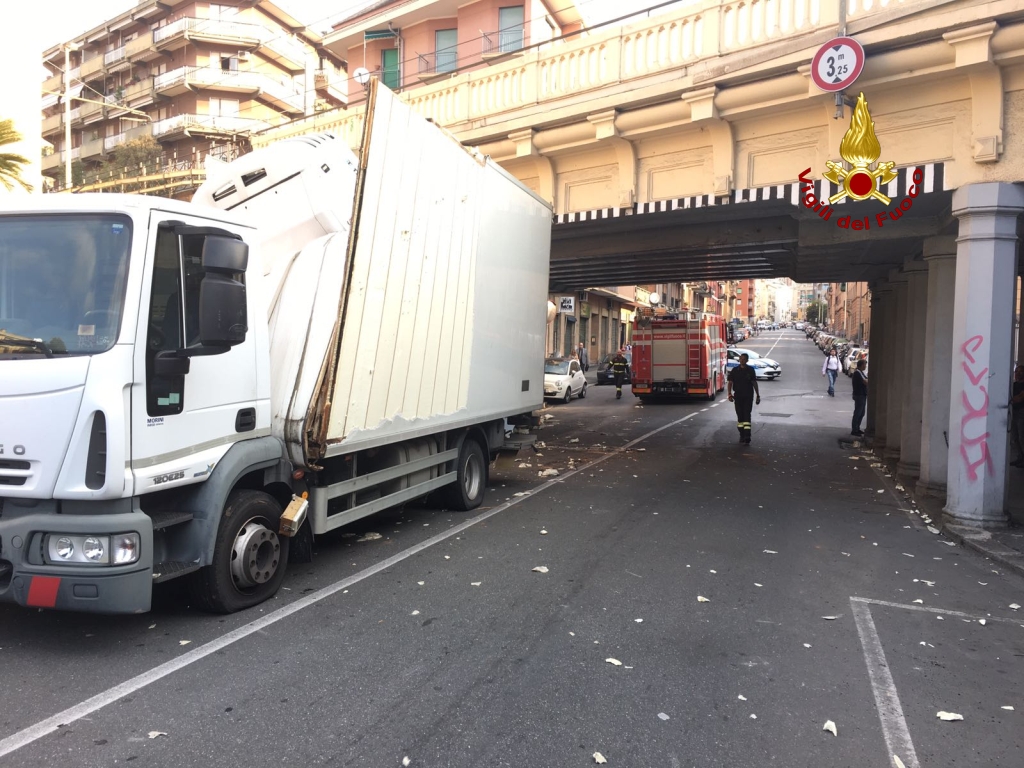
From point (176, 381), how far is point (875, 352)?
1648 centimetres

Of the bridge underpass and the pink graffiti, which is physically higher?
the bridge underpass

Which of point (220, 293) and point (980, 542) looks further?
point (980, 542)

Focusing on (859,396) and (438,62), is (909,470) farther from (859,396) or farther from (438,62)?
(438,62)

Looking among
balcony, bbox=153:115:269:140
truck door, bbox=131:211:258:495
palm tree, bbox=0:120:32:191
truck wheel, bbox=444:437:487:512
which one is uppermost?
balcony, bbox=153:115:269:140

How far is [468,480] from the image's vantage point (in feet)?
27.5

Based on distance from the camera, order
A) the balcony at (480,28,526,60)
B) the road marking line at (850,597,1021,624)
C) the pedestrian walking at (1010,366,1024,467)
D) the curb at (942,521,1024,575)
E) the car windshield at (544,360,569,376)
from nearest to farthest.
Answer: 1. the road marking line at (850,597,1021,624)
2. the curb at (942,521,1024,575)
3. the pedestrian walking at (1010,366,1024,467)
4. the balcony at (480,28,526,60)
5. the car windshield at (544,360,569,376)

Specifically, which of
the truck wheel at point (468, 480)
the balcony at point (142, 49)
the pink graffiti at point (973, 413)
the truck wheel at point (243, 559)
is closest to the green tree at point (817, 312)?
the balcony at point (142, 49)

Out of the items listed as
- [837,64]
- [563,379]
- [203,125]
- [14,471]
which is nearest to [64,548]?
[14,471]

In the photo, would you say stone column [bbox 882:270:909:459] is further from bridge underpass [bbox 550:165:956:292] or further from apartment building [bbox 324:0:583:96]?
apartment building [bbox 324:0:583:96]

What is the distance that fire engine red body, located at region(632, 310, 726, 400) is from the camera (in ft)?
77.7

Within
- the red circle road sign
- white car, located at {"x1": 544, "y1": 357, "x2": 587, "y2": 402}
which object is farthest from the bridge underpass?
white car, located at {"x1": 544, "y1": 357, "x2": 587, "y2": 402}

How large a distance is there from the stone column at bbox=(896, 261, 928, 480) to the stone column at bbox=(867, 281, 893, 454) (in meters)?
2.49

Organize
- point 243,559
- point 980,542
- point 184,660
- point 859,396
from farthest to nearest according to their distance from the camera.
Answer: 1. point 859,396
2. point 980,542
3. point 243,559
4. point 184,660

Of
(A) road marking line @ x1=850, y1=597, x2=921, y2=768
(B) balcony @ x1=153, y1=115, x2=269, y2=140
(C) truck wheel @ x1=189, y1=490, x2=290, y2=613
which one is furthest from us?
(B) balcony @ x1=153, y1=115, x2=269, y2=140
